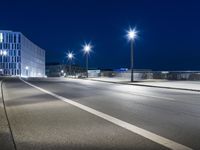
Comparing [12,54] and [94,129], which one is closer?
[94,129]

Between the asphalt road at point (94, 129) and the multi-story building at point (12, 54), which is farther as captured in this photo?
the multi-story building at point (12, 54)

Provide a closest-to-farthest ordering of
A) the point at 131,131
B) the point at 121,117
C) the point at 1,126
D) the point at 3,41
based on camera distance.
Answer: the point at 131,131, the point at 1,126, the point at 121,117, the point at 3,41

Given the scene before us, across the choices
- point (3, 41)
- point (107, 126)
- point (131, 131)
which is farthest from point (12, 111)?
point (3, 41)

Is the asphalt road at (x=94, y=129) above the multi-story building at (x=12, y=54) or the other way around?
the other way around

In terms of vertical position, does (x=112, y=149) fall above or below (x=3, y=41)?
below

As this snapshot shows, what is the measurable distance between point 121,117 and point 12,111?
434 cm

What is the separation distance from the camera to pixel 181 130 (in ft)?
30.0

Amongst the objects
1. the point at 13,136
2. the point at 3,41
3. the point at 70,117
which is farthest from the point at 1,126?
the point at 3,41

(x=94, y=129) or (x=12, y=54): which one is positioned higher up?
(x=12, y=54)

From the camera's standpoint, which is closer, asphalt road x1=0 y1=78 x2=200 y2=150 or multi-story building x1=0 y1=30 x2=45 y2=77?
asphalt road x1=0 y1=78 x2=200 y2=150

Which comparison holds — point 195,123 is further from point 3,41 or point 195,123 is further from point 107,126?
point 3,41

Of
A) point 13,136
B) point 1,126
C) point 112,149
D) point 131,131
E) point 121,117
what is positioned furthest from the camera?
point 121,117

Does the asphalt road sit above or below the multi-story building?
below

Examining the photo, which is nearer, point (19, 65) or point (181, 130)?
point (181, 130)
